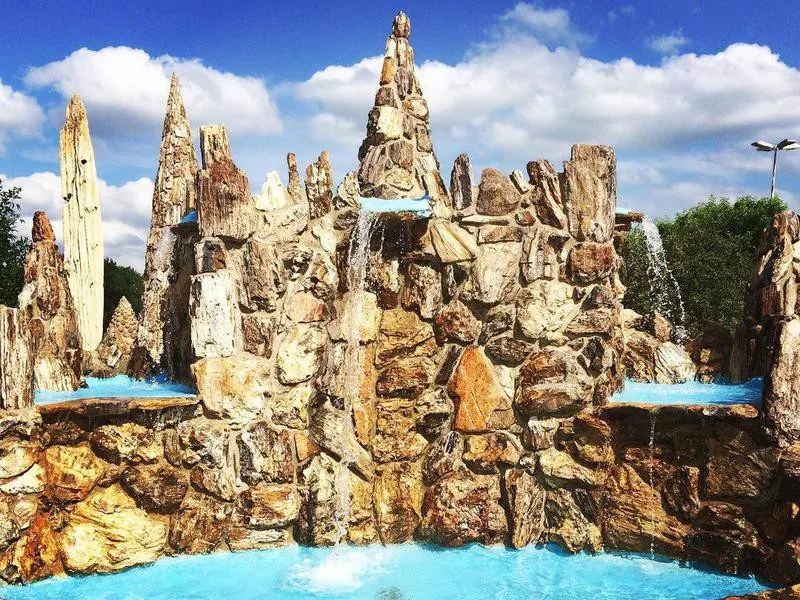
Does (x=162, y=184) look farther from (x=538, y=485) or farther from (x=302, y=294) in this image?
(x=538, y=485)

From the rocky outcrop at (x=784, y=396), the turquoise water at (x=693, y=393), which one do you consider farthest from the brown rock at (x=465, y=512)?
the rocky outcrop at (x=784, y=396)

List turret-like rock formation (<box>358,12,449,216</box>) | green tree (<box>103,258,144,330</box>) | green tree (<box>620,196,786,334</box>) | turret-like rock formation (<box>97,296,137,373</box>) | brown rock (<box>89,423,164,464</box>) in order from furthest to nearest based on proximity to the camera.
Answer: green tree (<box>103,258,144,330</box>)
green tree (<box>620,196,786,334</box>)
turret-like rock formation (<box>97,296,137,373</box>)
turret-like rock formation (<box>358,12,449,216</box>)
brown rock (<box>89,423,164,464</box>)

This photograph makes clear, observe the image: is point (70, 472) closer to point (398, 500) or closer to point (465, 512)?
point (398, 500)

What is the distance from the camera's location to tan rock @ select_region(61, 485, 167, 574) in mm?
6109

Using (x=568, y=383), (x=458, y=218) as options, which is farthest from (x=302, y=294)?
(x=568, y=383)

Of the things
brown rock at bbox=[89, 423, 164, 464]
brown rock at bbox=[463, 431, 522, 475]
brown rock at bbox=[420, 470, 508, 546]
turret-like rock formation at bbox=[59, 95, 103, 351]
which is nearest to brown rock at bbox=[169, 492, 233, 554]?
brown rock at bbox=[89, 423, 164, 464]

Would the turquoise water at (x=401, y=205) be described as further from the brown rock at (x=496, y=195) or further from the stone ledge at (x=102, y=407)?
the stone ledge at (x=102, y=407)

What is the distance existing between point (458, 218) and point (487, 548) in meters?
3.24

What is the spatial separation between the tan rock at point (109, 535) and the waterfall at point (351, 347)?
1.69 m

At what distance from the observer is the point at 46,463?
6.17 m

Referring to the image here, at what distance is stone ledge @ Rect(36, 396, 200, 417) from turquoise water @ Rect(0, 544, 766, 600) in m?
1.38

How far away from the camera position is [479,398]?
23.0 feet

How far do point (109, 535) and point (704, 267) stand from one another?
16001 mm

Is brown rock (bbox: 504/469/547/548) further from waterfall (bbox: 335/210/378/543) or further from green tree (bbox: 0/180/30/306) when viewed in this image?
green tree (bbox: 0/180/30/306)
